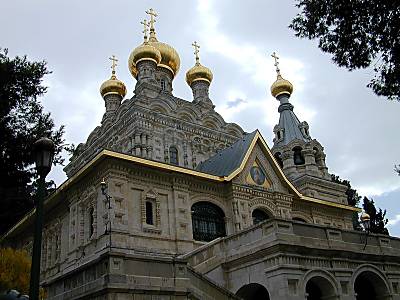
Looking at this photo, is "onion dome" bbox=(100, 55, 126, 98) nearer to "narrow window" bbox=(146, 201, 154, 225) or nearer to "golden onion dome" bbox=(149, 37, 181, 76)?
"golden onion dome" bbox=(149, 37, 181, 76)

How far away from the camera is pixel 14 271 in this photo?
10.6 m

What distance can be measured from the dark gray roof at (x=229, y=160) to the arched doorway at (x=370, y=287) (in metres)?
7.78

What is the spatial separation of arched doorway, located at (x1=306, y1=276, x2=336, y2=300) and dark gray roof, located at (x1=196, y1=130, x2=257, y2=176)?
25.9ft

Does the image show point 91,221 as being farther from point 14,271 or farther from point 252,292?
point 14,271

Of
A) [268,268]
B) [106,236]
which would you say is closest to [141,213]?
[106,236]

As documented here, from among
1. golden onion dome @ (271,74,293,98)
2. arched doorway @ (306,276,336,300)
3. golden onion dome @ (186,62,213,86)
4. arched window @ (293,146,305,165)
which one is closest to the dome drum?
golden onion dome @ (186,62,213,86)

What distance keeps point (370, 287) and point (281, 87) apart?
79.6 ft

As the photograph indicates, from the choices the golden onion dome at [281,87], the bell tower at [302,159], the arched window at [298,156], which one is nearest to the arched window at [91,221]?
the bell tower at [302,159]

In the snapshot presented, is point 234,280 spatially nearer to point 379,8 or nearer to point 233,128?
point 379,8

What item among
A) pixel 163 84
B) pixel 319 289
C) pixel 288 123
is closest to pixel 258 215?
pixel 319 289

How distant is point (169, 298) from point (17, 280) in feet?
10.9

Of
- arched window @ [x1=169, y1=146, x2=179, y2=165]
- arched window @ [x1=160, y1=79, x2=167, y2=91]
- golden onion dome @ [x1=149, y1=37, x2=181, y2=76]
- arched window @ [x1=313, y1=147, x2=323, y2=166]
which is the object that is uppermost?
golden onion dome @ [x1=149, y1=37, x2=181, y2=76]

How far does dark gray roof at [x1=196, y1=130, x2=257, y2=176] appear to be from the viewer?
23.1m

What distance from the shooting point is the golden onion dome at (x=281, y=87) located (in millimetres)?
39062
